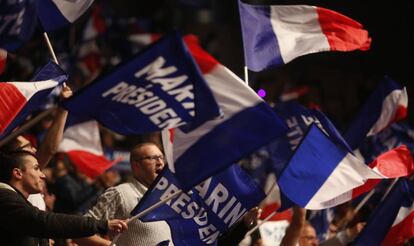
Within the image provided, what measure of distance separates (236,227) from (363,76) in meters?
11.8

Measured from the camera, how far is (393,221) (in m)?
8.91

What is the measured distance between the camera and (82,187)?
10.9m

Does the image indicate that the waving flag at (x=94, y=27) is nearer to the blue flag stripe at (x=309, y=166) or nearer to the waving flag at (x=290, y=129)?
the waving flag at (x=290, y=129)

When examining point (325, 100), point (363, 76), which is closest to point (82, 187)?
point (325, 100)

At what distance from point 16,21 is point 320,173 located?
2.47 m

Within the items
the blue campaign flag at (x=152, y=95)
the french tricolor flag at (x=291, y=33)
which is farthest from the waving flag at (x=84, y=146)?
the blue campaign flag at (x=152, y=95)

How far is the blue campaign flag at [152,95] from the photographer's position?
20.6 feet

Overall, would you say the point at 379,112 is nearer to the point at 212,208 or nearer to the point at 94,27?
the point at 212,208

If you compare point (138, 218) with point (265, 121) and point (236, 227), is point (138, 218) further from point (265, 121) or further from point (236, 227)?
point (265, 121)

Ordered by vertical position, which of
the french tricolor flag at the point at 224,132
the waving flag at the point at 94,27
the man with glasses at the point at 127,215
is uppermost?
the french tricolor flag at the point at 224,132

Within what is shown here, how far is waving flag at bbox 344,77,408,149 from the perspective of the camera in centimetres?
1030

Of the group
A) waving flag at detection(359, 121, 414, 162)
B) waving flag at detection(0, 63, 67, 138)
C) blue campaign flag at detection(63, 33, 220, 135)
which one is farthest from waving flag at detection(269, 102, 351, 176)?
blue campaign flag at detection(63, 33, 220, 135)

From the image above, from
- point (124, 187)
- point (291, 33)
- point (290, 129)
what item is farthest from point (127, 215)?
point (290, 129)

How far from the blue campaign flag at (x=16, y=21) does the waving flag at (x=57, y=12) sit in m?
0.33
